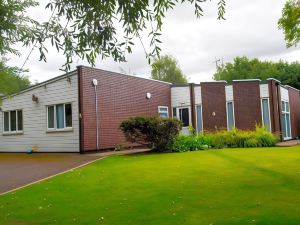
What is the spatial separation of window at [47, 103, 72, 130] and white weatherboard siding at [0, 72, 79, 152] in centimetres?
24

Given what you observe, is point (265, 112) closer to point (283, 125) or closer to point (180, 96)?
point (283, 125)

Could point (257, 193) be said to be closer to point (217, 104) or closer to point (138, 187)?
point (138, 187)

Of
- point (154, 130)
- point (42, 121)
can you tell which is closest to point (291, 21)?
point (154, 130)

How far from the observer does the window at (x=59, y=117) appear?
2003cm

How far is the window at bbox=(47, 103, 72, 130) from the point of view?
789 inches

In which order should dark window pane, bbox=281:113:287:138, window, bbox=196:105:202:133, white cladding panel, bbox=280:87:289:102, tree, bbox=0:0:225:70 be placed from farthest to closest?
white cladding panel, bbox=280:87:289:102 → dark window pane, bbox=281:113:287:138 → window, bbox=196:105:202:133 → tree, bbox=0:0:225:70

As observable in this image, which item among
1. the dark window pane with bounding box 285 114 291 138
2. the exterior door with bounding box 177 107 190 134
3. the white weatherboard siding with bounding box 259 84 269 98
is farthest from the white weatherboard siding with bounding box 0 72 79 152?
the dark window pane with bounding box 285 114 291 138

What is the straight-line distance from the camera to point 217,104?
24.8 meters

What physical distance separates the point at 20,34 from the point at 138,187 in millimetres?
4792

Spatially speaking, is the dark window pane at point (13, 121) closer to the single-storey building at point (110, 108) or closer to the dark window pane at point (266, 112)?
the single-storey building at point (110, 108)

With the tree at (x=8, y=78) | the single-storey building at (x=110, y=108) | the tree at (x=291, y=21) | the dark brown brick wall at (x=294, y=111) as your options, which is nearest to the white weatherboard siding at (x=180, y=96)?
the single-storey building at (x=110, y=108)

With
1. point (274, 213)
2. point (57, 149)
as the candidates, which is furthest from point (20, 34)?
point (57, 149)

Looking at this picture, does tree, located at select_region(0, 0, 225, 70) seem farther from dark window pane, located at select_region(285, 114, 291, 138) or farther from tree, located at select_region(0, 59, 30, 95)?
dark window pane, located at select_region(285, 114, 291, 138)

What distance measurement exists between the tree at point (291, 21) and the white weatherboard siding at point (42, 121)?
1035cm
